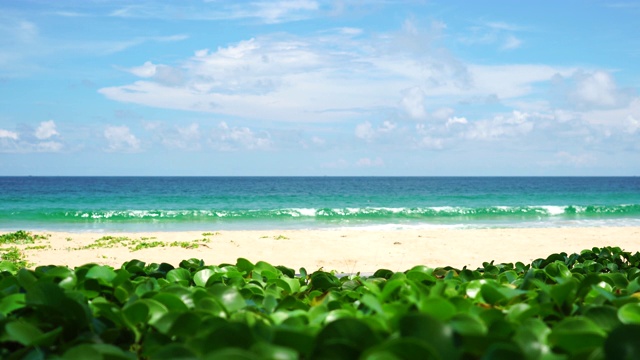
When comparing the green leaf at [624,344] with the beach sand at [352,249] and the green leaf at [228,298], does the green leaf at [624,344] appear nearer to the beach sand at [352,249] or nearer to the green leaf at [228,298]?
the green leaf at [228,298]

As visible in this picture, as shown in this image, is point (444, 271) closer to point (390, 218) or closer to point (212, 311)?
point (212, 311)

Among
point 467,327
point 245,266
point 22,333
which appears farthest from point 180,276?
point 467,327

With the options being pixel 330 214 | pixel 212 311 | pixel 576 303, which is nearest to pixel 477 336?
pixel 212 311

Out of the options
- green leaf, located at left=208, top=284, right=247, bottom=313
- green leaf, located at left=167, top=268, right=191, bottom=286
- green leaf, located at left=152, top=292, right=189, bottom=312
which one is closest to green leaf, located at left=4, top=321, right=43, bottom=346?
green leaf, located at left=152, top=292, right=189, bottom=312

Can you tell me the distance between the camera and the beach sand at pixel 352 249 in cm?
1277

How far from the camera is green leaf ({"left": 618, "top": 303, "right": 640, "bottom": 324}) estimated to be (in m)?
1.30

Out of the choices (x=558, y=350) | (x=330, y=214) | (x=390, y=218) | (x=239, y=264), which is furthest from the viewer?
(x=330, y=214)

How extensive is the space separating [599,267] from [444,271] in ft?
2.50

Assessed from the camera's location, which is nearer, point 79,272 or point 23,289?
point 23,289

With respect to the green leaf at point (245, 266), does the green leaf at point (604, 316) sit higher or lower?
higher

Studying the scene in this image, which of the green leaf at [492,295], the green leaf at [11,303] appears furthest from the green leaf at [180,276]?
the green leaf at [492,295]

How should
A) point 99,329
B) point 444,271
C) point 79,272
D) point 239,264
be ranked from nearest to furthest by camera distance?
point 99,329 < point 79,272 < point 239,264 < point 444,271

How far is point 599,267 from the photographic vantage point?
110 inches

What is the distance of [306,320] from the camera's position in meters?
1.42
